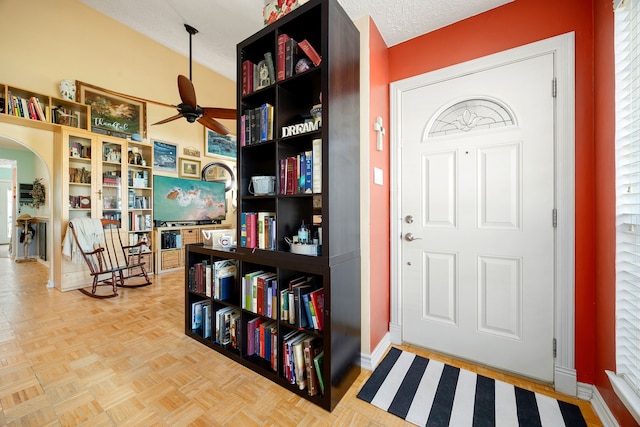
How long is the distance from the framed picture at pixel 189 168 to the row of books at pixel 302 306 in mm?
4094

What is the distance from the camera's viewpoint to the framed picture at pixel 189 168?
15.3 ft

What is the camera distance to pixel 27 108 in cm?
300

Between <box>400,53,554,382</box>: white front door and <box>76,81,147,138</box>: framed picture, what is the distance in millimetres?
4198

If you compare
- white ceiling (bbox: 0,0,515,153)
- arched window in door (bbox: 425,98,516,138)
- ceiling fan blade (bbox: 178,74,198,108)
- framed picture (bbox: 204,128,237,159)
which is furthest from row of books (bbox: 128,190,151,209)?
arched window in door (bbox: 425,98,516,138)

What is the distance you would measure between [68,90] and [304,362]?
4.50 metres

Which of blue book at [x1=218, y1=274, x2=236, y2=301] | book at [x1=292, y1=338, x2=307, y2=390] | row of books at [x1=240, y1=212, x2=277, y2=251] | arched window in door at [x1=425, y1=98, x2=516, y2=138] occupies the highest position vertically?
arched window in door at [x1=425, y1=98, x2=516, y2=138]

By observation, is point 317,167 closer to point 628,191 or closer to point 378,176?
point 378,176

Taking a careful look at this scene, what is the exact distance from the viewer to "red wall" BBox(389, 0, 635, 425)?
131cm

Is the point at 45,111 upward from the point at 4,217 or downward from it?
upward

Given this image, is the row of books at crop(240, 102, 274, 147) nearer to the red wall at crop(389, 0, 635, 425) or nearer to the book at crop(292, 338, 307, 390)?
the book at crop(292, 338, 307, 390)

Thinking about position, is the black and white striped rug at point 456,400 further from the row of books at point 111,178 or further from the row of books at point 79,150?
the row of books at point 79,150

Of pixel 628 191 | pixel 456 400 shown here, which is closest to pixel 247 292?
pixel 456 400

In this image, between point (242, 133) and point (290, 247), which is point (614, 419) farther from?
point (242, 133)

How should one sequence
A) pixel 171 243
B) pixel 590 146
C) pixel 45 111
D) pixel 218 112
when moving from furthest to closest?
pixel 171 243 < pixel 45 111 < pixel 218 112 < pixel 590 146
